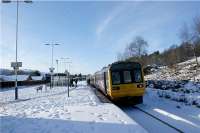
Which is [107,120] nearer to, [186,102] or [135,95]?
[135,95]

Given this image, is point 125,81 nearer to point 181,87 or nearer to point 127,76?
point 127,76

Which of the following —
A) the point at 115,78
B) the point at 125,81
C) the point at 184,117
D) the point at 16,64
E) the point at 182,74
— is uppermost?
the point at 16,64

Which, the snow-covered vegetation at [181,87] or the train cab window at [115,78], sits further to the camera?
the snow-covered vegetation at [181,87]

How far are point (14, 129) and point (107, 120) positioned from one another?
348 cm

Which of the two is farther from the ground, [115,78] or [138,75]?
[138,75]

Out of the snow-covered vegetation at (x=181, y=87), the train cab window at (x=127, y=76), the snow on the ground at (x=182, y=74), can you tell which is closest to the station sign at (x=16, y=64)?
the train cab window at (x=127, y=76)

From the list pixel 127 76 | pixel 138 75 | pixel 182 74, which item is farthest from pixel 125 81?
pixel 182 74

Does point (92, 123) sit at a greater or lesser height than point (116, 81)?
lesser

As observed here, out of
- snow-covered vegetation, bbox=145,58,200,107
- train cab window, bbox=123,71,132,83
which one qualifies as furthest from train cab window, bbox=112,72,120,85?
snow-covered vegetation, bbox=145,58,200,107

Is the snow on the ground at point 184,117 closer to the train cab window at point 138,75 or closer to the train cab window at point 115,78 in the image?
the train cab window at point 138,75

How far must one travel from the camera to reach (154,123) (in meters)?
12.7

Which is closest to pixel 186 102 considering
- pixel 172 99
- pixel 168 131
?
pixel 172 99

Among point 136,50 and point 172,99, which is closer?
point 172,99

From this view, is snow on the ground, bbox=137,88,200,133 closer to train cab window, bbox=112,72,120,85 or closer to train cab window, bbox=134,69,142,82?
train cab window, bbox=134,69,142,82
